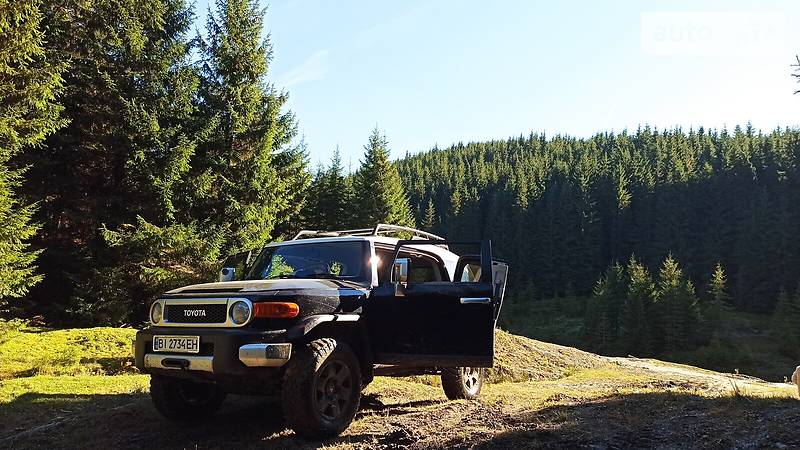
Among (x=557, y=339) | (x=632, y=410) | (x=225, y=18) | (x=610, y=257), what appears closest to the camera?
(x=632, y=410)

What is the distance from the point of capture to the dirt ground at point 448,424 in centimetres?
518

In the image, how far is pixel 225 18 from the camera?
23.7 meters

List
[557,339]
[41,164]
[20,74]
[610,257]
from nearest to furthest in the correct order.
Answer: [20,74], [41,164], [557,339], [610,257]

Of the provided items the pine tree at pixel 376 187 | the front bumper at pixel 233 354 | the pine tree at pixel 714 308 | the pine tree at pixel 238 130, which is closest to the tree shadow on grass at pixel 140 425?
the front bumper at pixel 233 354

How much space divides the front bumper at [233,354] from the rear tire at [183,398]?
38.8 inches

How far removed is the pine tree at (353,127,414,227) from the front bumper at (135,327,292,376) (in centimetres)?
3251

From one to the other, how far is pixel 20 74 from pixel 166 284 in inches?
300

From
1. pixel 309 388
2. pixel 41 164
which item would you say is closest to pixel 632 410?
pixel 309 388

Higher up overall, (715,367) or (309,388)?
(309,388)

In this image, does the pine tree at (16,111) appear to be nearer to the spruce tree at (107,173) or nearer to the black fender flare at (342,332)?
the spruce tree at (107,173)

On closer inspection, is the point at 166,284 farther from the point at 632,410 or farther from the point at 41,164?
the point at 632,410

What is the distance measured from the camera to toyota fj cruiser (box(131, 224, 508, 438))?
5277mm

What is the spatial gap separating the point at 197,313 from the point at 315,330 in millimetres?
1243

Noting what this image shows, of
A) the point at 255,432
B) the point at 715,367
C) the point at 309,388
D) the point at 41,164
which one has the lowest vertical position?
the point at 715,367
